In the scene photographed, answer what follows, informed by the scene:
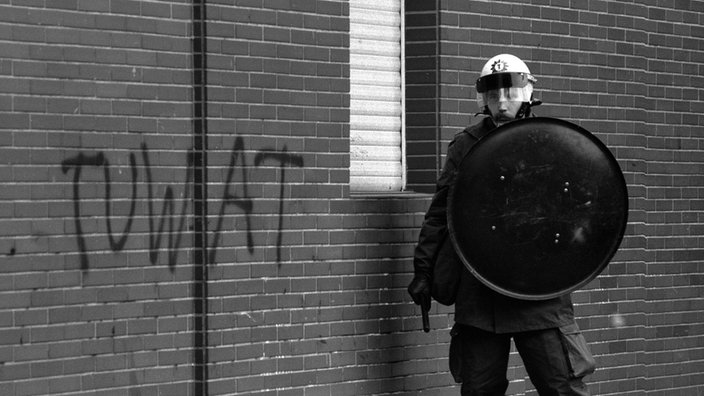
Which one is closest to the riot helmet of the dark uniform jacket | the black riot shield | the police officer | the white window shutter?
the police officer

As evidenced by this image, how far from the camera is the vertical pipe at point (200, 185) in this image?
7324 mm

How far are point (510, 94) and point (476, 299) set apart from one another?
3.28 feet

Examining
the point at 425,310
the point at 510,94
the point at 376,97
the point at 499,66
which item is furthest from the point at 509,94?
the point at 376,97

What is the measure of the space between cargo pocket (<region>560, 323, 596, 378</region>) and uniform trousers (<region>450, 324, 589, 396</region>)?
11mm

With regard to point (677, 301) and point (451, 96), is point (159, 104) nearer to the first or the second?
point (451, 96)

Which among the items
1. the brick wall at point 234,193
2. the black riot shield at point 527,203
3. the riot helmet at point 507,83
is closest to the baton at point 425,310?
the black riot shield at point 527,203

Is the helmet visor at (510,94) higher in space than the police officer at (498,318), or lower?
higher

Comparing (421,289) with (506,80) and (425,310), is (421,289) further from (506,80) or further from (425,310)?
(506,80)

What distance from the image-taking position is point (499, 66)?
7.15 metres

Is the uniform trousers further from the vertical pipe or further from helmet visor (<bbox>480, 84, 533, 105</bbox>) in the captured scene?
the vertical pipe

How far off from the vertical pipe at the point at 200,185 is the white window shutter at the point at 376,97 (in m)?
1.22

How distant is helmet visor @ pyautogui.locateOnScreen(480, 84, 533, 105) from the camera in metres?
7.12

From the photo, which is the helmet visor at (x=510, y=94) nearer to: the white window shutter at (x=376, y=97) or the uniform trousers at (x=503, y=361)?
the uniform trousers at (x=503, y=361)

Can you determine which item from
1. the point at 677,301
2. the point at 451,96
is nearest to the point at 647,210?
the point at 677,301
